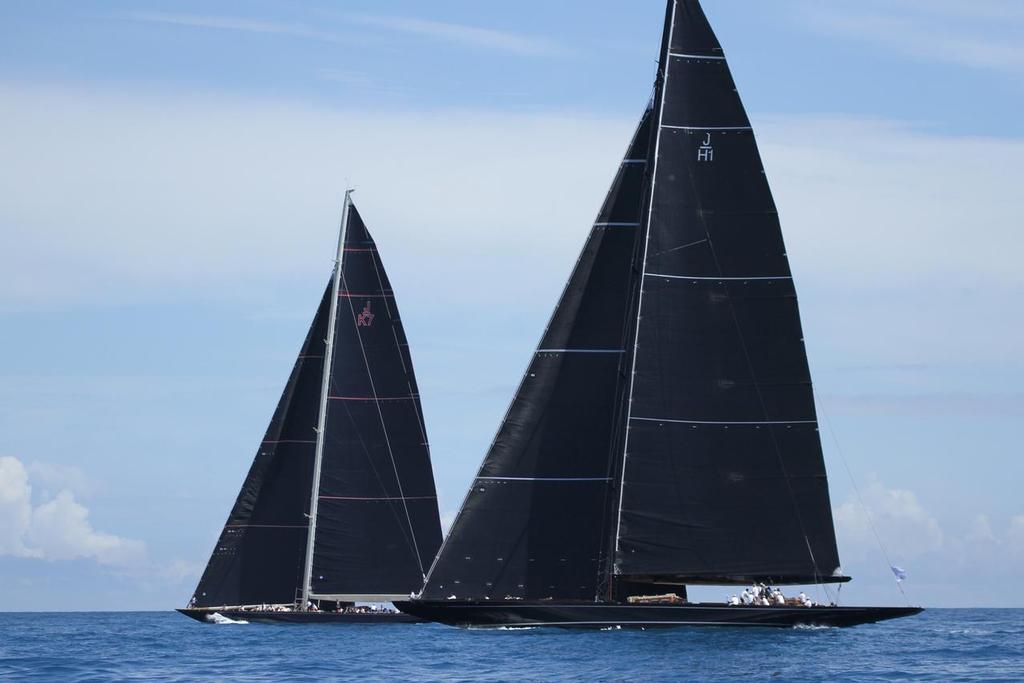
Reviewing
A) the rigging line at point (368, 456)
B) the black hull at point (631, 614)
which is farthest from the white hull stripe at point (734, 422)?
the rigging line at point (368, 456)

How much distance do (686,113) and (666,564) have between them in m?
13.2

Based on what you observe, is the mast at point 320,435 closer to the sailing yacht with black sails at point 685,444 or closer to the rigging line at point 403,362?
the rigging line at point 403,362

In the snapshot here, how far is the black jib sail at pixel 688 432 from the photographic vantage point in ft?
163

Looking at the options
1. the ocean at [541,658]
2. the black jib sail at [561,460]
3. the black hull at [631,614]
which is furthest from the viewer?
the black jib sail at [561,460]

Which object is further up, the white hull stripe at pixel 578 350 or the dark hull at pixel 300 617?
the white hull stripe at pixel 578 350

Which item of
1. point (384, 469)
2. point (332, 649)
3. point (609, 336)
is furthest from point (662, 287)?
point (384, 469)

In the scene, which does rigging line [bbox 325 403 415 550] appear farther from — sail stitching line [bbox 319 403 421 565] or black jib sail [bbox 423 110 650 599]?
black jib sail [bbox 423 110 650 599]

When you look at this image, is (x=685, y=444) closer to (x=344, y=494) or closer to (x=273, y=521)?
(x=344, y=494)

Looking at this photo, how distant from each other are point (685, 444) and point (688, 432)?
14.1 inches

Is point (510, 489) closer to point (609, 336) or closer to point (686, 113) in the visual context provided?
point (609, 336)

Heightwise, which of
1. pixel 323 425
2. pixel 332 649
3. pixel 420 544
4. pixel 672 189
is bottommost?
pixel 332 649

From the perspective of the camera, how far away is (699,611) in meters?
47.6

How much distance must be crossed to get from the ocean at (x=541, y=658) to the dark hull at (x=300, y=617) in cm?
523

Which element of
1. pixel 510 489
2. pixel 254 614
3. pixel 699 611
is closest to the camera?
pixel 699 611
